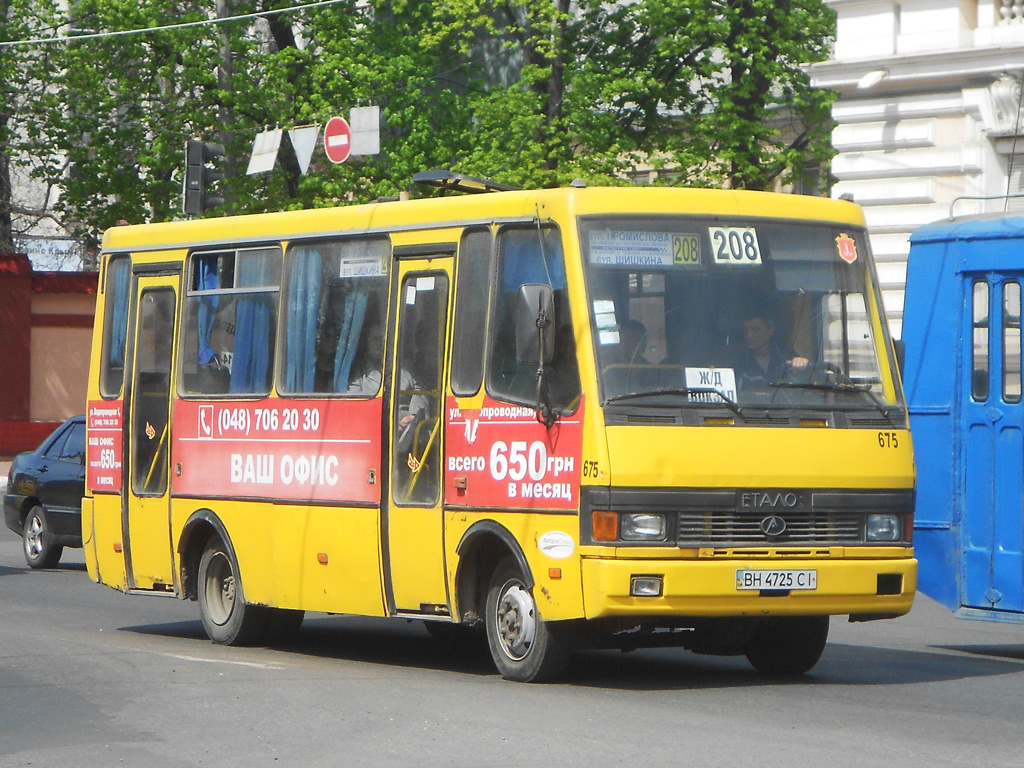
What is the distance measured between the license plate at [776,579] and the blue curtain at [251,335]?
3948mm

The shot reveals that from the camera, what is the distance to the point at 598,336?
→ 944cm

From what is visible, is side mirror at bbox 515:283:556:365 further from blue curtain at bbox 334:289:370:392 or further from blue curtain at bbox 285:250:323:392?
blue curtain at bbox 285:250:323:392

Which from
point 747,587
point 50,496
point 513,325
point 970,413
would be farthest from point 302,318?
point 50,496

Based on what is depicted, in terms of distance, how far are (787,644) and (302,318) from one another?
3.71m

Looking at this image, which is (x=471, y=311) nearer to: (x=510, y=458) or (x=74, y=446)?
(x=510, y=458)

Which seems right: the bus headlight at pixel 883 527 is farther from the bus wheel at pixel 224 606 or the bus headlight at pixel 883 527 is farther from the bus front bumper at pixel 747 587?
the bus wheel at pixel 224 606

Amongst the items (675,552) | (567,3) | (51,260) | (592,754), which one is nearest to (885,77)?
(567,3)

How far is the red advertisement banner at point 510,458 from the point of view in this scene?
30.9 ft

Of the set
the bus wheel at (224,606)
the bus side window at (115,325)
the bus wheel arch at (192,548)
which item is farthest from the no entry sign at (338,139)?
the bus wheel at (224,606)

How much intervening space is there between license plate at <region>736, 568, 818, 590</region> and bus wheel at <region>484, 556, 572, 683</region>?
1017 millimetres

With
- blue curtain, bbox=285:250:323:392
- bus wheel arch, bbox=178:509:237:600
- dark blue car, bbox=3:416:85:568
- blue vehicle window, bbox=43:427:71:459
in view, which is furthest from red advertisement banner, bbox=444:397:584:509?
blue vehicle window, bbox=43:427:71:459

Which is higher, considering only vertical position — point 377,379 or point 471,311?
point 471,311

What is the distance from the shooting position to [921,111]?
72.8 ft

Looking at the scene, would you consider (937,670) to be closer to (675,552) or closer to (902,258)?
(675,552)
